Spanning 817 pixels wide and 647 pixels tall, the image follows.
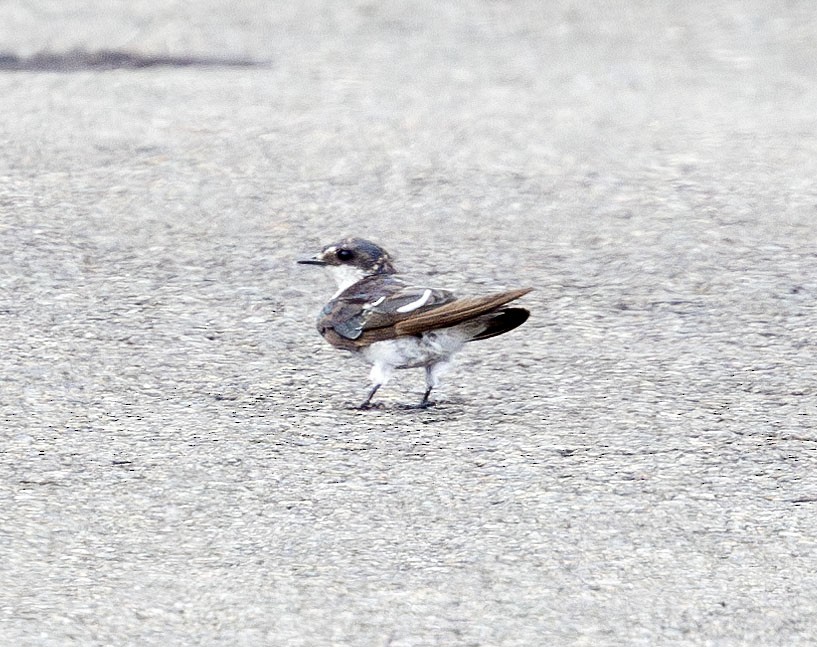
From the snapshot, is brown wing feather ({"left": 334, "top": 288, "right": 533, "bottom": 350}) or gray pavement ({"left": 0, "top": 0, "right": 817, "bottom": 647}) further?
brown wing feather ({"left": 334, "top": 288, "right": 533, "bottom": 350})

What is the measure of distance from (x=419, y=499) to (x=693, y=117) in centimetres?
663

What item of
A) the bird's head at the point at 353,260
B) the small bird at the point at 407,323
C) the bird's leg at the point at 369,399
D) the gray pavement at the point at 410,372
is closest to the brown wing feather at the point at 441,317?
the small bird at the point at 407,323

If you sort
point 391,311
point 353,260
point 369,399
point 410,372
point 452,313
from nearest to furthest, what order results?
point 452,313, point 391,311, point 369,399, point 353,260, point 410,372

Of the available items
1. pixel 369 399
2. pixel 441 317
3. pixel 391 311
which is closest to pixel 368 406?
pixel 369 399

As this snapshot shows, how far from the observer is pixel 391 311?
6.69 meters

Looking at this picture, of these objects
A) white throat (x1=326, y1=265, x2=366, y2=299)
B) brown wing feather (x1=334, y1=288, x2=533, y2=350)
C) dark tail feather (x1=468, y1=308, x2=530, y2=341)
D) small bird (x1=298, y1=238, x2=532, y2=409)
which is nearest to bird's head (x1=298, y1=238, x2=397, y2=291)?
white throat (x1=326, y1=265, x2=366, y2=299)

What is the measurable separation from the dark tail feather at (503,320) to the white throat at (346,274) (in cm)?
74

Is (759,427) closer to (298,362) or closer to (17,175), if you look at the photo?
(298,362)

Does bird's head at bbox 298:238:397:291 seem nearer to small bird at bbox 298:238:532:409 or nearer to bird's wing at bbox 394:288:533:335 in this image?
small bird at bbox 298:238:532:409

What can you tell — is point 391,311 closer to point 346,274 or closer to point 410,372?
point 346,274

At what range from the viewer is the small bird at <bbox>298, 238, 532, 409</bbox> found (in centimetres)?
655

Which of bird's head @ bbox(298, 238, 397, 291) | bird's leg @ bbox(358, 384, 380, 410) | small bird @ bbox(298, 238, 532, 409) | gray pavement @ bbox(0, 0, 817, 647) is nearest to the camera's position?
gray pavement @ bbox(0, 0, 817, 647)

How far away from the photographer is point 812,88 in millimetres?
12961

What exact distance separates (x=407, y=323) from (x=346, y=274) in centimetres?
65
